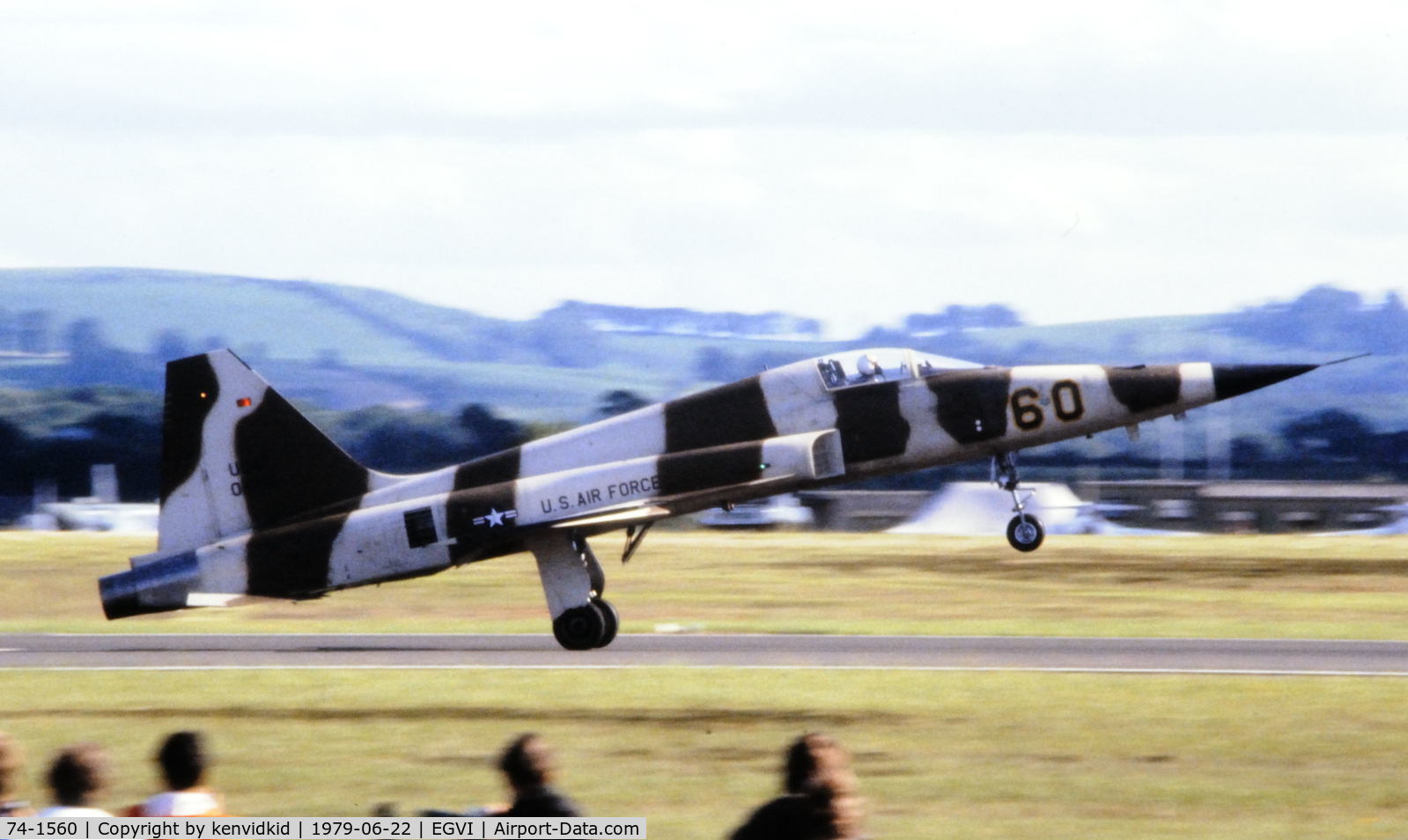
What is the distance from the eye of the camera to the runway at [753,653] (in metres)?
21.1

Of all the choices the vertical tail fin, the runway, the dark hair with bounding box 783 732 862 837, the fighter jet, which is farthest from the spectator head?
the vertical tail fin

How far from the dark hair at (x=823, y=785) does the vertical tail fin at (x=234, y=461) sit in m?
16.1

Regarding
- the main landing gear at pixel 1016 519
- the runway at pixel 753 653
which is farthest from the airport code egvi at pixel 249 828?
the main landing gear at pixel 1016 519

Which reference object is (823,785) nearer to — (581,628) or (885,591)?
(581,628)

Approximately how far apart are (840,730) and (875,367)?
7.13 metres

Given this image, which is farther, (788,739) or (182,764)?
(788,739)

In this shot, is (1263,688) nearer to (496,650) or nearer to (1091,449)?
(496,650)

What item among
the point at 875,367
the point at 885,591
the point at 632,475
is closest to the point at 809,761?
the point at 632,475

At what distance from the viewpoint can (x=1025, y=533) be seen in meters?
22.8

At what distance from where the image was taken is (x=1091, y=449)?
114438 millimetres

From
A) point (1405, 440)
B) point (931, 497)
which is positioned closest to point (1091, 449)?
point (1405, 440)

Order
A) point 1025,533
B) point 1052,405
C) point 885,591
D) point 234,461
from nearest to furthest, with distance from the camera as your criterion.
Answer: point 1052,405
point 1025,533
point 234,461
point 885,591

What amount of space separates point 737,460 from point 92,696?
26.9 feet

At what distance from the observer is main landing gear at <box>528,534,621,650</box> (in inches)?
891
